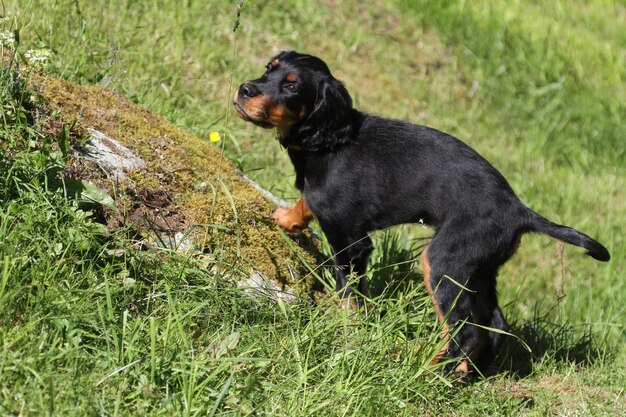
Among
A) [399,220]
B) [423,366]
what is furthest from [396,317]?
[399,220]

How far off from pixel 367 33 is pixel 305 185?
15.3ft

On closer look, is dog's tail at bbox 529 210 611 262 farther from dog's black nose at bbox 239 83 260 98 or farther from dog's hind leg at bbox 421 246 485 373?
dog's black nose at bbox 239 83 260 98

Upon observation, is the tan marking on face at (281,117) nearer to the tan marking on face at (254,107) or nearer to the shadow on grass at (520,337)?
the tan marking on face at (254,107)

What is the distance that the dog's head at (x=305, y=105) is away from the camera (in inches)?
173

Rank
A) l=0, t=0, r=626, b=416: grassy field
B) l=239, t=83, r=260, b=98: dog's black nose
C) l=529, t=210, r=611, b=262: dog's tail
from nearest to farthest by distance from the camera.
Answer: l=0, t=0, r=626, b=416: grassy field < l=529, t=210, r=611, b=262: dog's tail < l=239, t=83, r=260, b=98: dog's black nose

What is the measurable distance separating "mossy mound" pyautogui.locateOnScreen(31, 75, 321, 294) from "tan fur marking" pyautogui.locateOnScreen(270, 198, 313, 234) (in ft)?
0.20

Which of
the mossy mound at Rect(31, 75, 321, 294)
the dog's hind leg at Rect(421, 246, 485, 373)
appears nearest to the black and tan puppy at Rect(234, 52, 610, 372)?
the dog's hind leg at Rect(421, 246, 485, 373)

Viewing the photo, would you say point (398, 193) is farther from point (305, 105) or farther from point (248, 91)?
point (248, 91)

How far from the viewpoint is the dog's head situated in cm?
440

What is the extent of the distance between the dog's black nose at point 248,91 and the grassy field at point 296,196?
82 cm

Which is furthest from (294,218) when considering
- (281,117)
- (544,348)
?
(544,348)

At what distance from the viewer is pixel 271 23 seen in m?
8.14

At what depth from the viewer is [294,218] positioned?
455 centimetres

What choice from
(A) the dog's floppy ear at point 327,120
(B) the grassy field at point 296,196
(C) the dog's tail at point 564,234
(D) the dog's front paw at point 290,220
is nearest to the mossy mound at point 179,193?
(D) the dog's front paw at point 290,220
